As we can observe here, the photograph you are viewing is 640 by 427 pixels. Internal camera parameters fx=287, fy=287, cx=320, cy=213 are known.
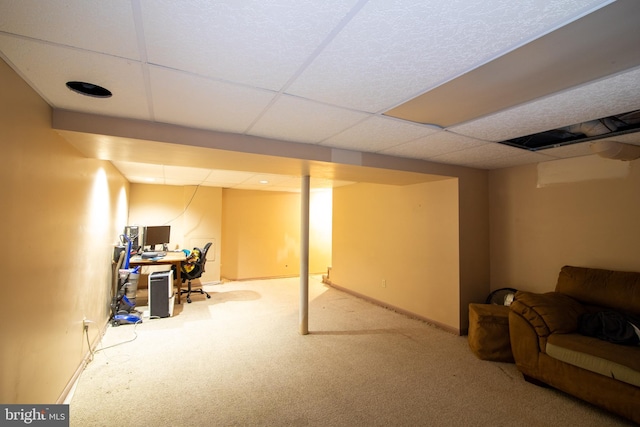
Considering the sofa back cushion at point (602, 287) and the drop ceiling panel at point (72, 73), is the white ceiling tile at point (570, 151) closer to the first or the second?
the sofa back cushion at point (602, 287)

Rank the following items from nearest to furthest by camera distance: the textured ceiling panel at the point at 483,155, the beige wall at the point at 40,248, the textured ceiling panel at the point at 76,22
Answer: the textured ceiling panel at the point at 76,22, the beige wall at the point at 40,248, the textured ceiling panel at the point at 483,155

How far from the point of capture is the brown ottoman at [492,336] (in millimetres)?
2924

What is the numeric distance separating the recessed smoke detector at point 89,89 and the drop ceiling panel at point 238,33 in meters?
0.57

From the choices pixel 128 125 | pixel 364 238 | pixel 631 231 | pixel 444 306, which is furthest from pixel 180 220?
pixel 631 231

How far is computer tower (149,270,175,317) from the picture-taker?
410 cm

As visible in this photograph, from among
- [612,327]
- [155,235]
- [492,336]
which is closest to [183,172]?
[155,235]

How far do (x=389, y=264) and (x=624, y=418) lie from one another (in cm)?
293

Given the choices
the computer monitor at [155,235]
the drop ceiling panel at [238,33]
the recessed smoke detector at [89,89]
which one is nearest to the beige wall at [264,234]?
the computer monitor at [155,235]

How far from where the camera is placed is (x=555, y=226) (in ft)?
10.8

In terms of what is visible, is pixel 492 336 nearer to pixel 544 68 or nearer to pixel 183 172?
pixel 544 68

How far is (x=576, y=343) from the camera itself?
88.9 inches

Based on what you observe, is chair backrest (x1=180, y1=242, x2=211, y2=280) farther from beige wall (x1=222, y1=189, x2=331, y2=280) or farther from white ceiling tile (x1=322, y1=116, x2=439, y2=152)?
white ceiling tile (x1=322, y1=116, x2=439, y2=152)

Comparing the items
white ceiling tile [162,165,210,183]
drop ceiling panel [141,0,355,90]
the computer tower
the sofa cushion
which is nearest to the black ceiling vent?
the sofa cushion

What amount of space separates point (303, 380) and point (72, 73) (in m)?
2.71
